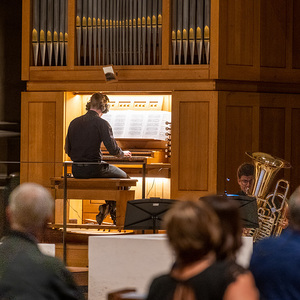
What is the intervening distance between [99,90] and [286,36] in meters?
2.65

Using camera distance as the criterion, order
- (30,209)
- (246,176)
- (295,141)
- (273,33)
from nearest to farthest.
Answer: (30,209), (246,176), (273,33), (295,141)

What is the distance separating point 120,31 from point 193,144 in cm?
185

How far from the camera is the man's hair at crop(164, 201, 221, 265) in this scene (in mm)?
2588

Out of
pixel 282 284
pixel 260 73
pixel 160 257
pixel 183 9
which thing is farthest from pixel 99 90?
pixel 282 284

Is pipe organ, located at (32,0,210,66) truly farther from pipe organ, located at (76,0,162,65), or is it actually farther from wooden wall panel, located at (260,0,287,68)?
wooden wall panel, located at (260,0,287,68)

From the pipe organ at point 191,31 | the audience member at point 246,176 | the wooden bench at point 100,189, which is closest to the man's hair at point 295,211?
the audience member at point 246,176

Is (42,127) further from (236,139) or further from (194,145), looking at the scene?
(236,139)

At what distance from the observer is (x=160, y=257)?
206 inches

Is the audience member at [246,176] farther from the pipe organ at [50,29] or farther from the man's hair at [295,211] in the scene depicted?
the man's hair at [295,211]

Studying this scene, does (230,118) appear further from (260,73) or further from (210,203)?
(210,203)

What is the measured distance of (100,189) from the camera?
8.04 metres

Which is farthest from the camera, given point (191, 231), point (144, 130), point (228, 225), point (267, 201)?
point (144, 130)

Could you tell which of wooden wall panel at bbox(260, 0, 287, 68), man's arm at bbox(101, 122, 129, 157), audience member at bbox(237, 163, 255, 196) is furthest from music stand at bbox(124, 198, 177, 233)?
wooden wall panel at bbox(260, 0, 287, 68)

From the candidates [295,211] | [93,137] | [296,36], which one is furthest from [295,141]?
[295,211]
